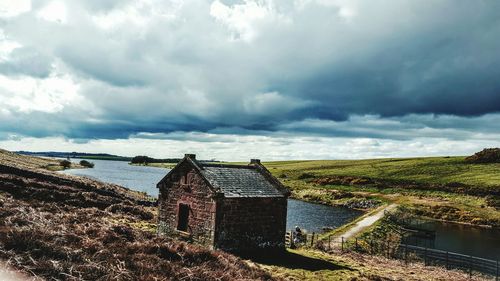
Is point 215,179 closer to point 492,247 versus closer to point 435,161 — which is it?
point 492,247

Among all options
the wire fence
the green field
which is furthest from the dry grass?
the green field

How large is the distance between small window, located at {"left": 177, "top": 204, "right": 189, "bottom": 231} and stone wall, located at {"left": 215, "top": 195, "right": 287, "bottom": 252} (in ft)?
12.3

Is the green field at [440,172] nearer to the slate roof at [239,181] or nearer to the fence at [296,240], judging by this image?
the fence at [296,240]

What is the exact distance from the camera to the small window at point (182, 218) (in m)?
27.3

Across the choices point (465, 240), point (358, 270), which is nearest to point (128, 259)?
point (358, 270)

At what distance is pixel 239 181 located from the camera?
89.9 ft

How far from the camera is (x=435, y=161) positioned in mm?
119750

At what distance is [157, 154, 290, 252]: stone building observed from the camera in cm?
2473

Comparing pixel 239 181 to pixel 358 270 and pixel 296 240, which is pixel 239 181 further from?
pixel 296 240

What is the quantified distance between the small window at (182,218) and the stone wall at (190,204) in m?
0.28

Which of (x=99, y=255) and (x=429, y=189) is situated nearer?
(x=99, y=255)

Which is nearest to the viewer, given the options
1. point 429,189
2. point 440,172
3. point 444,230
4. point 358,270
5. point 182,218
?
point 358,270

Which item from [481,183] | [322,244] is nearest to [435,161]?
[481,183]

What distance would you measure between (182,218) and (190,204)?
1.71 meters
